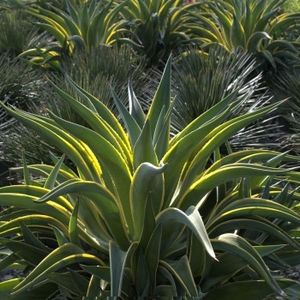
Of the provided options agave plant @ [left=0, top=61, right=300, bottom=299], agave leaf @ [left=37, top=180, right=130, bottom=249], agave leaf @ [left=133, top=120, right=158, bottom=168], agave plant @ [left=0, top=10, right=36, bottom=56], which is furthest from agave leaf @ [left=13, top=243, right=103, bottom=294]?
agave plant @ [left=0, top=10, right=36, bottom=56]

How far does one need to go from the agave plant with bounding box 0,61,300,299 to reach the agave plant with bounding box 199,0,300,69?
3.23 metres

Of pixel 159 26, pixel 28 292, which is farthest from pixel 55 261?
pixel 159 26

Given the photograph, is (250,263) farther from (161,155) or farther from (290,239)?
(161,155)

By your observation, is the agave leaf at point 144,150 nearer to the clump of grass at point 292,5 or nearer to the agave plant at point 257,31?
the agave plant at point 257,31

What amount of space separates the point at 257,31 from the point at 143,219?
12.5 ft

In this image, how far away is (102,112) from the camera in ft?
9.05

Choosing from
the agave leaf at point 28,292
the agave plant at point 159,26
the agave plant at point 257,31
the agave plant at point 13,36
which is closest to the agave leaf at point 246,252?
the agave leaf at point 28,292

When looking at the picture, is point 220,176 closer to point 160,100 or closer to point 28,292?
point 160,100

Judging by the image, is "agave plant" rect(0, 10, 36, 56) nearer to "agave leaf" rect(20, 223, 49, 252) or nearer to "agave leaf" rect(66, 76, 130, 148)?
"agave leaf" rect(66, 76, 130, 148)

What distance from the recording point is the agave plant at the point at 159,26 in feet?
20.6

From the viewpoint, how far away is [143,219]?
2.39 meters

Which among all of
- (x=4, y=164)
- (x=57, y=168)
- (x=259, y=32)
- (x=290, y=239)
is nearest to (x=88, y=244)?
(x=57, y=168)

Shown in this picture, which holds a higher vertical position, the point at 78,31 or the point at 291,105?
the point at 78,31

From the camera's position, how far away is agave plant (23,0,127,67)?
5.74 meters
